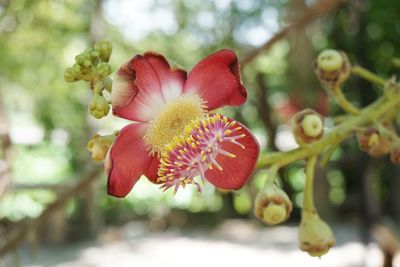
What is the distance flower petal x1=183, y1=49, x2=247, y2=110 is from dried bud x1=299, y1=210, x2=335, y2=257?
0.13m

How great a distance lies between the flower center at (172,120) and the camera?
1.34 ft

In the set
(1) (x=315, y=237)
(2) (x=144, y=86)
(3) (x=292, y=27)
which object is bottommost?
(1) (x=315, y=237)

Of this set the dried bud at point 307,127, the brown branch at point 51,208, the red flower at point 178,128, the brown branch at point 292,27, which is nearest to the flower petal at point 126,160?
the red flower at point 178,128

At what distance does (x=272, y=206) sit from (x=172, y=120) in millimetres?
94

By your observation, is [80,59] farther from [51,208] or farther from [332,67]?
[51,208]

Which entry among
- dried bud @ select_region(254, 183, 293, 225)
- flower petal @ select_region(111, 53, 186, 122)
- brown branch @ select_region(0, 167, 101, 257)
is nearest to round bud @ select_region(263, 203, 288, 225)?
dried bud @ select_region(254, 183, 293, 225)

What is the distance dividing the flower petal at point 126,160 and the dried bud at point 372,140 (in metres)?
0.18

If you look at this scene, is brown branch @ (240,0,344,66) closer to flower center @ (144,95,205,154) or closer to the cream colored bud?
the cream colored bud

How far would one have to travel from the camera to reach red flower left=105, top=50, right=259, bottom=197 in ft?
1.24

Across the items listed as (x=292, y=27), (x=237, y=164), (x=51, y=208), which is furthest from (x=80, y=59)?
(x=292, y=27)

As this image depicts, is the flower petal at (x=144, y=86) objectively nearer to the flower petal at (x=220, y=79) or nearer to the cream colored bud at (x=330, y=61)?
the flower petal at (x=220, y=79)

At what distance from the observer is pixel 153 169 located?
0.41 meters

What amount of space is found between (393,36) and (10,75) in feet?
7.63

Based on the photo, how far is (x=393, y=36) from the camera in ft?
12.5
